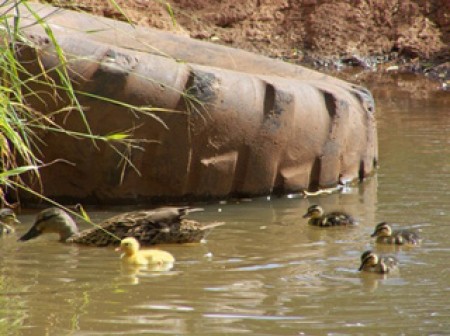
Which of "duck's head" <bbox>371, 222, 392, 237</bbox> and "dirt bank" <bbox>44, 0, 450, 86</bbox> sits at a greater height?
"dirt bank" <bbox>44, 0, 450, 86</bbox>

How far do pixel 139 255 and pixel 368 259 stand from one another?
3.93 feet

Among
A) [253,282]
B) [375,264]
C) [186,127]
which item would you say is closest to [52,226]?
[186,127]

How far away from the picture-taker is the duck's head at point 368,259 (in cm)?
614

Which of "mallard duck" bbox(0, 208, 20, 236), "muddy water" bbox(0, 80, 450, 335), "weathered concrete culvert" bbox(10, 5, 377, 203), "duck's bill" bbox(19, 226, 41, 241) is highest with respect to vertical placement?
"weathered concrete culvert" bbox(10, 5, 377, 203)

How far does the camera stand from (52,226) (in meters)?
7.13

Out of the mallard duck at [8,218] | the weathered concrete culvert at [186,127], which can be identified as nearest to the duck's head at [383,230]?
the weathered concrete culvert at [186,127]

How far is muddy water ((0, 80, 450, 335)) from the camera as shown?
5.22 meters

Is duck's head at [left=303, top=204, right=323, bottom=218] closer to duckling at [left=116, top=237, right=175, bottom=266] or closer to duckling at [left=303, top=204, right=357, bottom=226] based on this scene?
duckling at [left=303, top=204, right=357, bottom=226]

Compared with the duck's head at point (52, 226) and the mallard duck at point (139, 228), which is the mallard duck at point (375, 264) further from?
the duck's head at point (52, 226)

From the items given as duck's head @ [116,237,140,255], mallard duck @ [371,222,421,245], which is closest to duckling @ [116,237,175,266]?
duck's head @ [116,237,140,255]

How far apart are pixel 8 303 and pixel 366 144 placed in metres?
4.18

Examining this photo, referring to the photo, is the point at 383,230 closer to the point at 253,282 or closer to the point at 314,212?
the point at 314,212

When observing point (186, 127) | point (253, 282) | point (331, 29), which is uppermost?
point (331, 29)

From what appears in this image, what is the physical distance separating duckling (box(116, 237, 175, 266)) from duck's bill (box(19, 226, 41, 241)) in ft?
2.37
